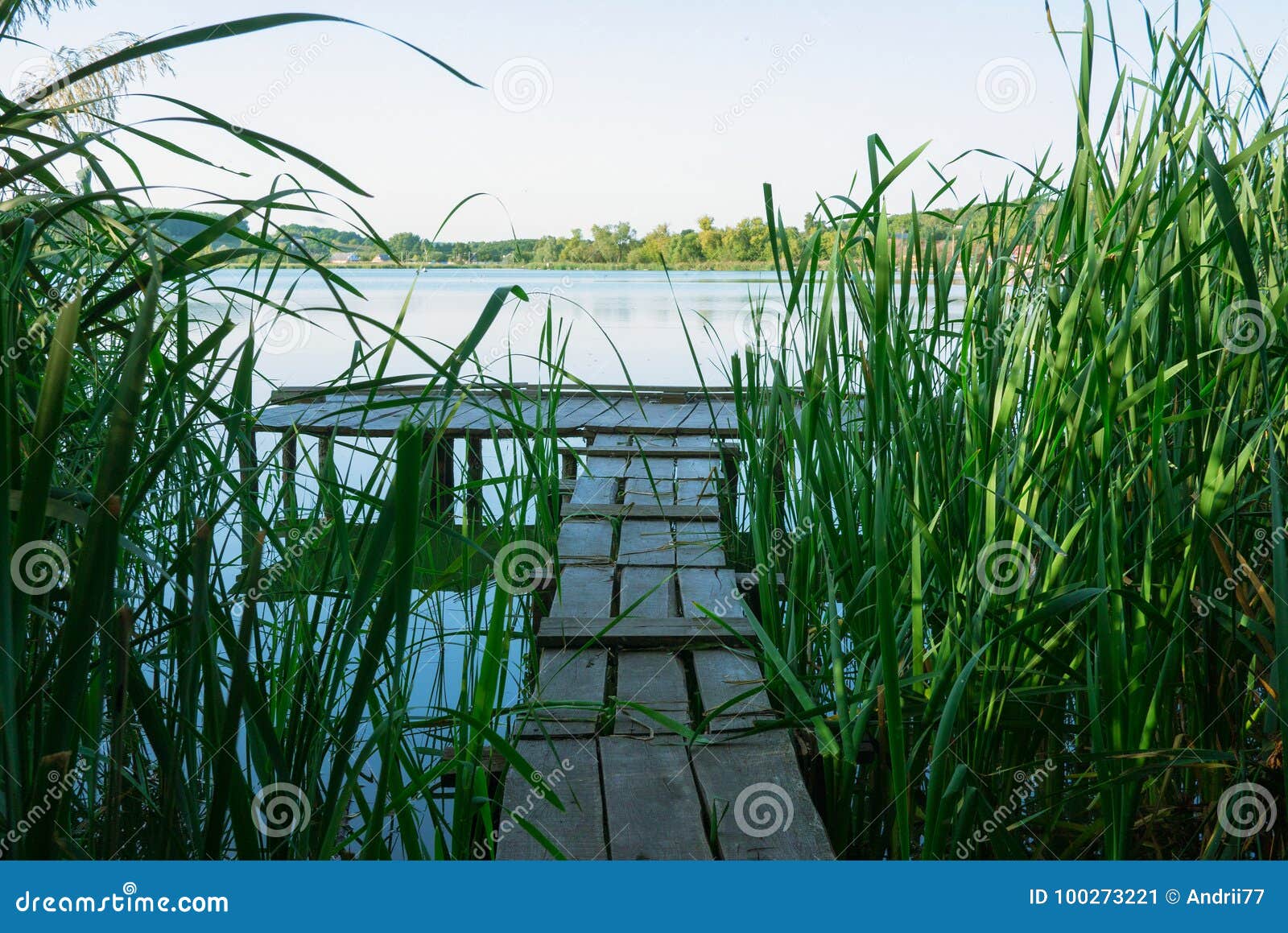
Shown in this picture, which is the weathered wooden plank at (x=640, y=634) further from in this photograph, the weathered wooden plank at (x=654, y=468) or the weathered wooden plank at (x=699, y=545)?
the weathered wooden plank at (x=654, y=468)

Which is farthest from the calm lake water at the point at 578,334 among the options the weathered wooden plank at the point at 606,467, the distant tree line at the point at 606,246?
the weathered wooden plank at the point at 606,467

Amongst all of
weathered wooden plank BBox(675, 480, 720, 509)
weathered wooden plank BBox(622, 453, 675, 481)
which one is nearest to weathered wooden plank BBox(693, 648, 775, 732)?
weathered wooden plank BBox(675, 480, 720, 509)

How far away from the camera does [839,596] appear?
81.9 inches

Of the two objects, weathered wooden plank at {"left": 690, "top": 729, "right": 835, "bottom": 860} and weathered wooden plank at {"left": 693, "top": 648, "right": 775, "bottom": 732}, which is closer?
weathered wooden plank at {"left": 690, "top": 729, "right": 835, "bottom": 860}

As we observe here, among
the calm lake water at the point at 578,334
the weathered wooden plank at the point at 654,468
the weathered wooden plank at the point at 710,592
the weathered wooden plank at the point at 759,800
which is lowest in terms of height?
the weathered wooden plank at the point at 759,800

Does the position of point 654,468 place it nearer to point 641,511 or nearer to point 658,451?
point 658,451

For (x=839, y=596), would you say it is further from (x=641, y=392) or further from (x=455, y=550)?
(x=641, y=392)

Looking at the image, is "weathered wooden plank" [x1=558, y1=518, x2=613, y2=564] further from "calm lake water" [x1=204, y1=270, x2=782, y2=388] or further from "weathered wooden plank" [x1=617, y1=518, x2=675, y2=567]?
"calm lake water" [x1=204, y1=270, x2=782, y2=388]

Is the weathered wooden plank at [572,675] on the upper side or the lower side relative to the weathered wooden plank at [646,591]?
lower

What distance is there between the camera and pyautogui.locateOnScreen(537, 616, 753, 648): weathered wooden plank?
2.03 metres

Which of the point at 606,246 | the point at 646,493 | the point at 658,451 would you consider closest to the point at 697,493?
the point at 646,493

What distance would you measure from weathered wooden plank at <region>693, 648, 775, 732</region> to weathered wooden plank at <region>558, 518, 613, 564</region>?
701 mm

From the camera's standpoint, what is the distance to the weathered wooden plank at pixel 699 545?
2.61 m

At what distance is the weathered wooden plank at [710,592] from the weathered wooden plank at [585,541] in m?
0.27
